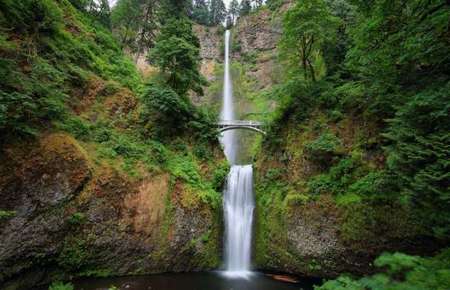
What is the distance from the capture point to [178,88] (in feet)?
53.1

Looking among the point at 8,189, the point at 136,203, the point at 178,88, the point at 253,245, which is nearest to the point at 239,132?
the point at 178,88

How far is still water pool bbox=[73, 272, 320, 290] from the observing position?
958 cm

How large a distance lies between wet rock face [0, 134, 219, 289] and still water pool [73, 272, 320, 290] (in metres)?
0.48

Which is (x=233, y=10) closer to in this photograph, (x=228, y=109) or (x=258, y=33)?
(x=258, y=33)

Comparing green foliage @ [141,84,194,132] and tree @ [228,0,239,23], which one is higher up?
tree @ [228,0,239,23]

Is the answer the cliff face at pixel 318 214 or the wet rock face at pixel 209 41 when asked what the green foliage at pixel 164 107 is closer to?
the cliff face at pixel 318 214

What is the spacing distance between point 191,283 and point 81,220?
16.0ft

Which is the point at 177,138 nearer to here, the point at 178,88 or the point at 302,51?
the point at 178,88

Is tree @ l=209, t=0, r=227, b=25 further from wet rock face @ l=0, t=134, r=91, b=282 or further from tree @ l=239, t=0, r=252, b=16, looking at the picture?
wet rock face @ l=0, t=134, r=91, b=282

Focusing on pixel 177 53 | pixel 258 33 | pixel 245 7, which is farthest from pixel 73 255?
pixel 245 7

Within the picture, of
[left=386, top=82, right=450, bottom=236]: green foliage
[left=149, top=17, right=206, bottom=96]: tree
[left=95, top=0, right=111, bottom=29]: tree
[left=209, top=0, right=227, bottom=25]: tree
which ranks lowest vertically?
[left=386, top=82, right=450, bottom=236]: green foliage

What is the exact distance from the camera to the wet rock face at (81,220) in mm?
8523

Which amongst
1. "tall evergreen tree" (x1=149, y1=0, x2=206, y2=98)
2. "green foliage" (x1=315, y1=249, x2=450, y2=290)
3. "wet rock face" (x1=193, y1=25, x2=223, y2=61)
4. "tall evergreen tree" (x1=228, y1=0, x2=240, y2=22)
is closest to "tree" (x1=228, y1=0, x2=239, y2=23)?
"tall evergreen tree" (x1=228, y1=0, x2=240, y2=22)

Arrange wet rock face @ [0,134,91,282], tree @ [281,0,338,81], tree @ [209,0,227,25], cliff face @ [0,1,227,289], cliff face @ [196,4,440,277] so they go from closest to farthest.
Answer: wet rock face @ [0,134,91,282] < cliff face @ [0,1,227,289] < cliff face @ [196,4,440,277] < tree @ [281,0,338,81] < tree @ [209,0,227,25]
